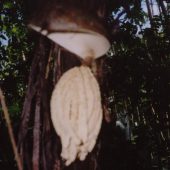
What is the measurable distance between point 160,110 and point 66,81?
2769 millimetres

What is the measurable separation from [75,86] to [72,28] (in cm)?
16

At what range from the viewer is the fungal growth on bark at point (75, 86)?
3.01 ft

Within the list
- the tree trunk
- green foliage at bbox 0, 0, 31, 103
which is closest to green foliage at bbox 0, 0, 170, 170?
green foliage at bbox 0, 0, 31, 103

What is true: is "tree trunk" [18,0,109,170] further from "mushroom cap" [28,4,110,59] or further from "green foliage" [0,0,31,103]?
"green foliage" [0,0,31,103]

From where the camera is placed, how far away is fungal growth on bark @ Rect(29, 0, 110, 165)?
92cm

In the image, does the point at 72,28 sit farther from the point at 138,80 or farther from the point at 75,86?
the point at 138,80

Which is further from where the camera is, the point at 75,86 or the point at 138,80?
the point at 138,80

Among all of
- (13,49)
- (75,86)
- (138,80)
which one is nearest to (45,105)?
(75,86)

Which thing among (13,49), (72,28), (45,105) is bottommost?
(45,105)

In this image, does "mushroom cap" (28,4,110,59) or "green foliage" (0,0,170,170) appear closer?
"mushroom cap" (28,4,110,59)

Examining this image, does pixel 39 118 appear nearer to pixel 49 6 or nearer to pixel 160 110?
pixel 49 6

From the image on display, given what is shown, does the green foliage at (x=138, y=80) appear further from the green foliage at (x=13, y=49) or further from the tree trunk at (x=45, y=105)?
the tree trunk at (x=45, y=105)

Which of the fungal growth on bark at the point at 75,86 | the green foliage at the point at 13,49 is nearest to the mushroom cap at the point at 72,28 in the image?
the fungal growth on bark at the point at 75,86

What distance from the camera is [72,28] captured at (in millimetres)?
907
